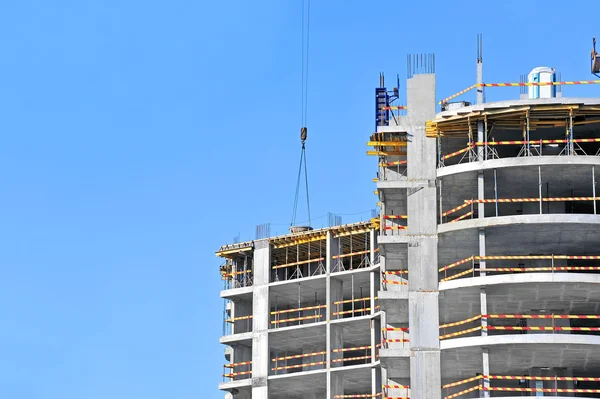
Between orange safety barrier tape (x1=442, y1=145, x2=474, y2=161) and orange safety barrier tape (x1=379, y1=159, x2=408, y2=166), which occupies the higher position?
orange safety barrier tape (x1=379, y1=159, x2=408, y2=166)

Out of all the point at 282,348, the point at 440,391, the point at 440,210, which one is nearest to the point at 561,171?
the point at 440,210

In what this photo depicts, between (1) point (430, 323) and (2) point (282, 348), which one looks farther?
(2) point (282, 348)

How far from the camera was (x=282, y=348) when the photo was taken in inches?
3258

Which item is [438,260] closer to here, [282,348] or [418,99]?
[418,99]

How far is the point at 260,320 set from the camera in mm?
81875

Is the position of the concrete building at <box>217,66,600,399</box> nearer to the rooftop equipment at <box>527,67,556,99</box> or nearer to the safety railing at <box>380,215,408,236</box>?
the safety railing at <box>380,215,408,236</box>

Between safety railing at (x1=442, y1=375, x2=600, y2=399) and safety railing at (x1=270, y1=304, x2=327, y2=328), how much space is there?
16.0 m

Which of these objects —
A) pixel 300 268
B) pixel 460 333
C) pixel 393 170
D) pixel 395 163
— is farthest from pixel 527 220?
pixel 300 268

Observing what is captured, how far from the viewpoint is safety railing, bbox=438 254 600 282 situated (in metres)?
62.7

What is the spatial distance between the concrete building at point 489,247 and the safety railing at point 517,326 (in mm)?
95

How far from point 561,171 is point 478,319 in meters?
7.25

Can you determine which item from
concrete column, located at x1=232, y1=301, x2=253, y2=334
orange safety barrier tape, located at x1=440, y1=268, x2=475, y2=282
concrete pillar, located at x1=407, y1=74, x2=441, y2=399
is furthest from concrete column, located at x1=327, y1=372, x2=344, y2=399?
concrete pillar, located at x1=407, y1=74, x2=441, y2=399

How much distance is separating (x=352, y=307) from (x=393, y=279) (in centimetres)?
1226

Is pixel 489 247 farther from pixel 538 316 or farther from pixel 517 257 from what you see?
pixel 538 316
